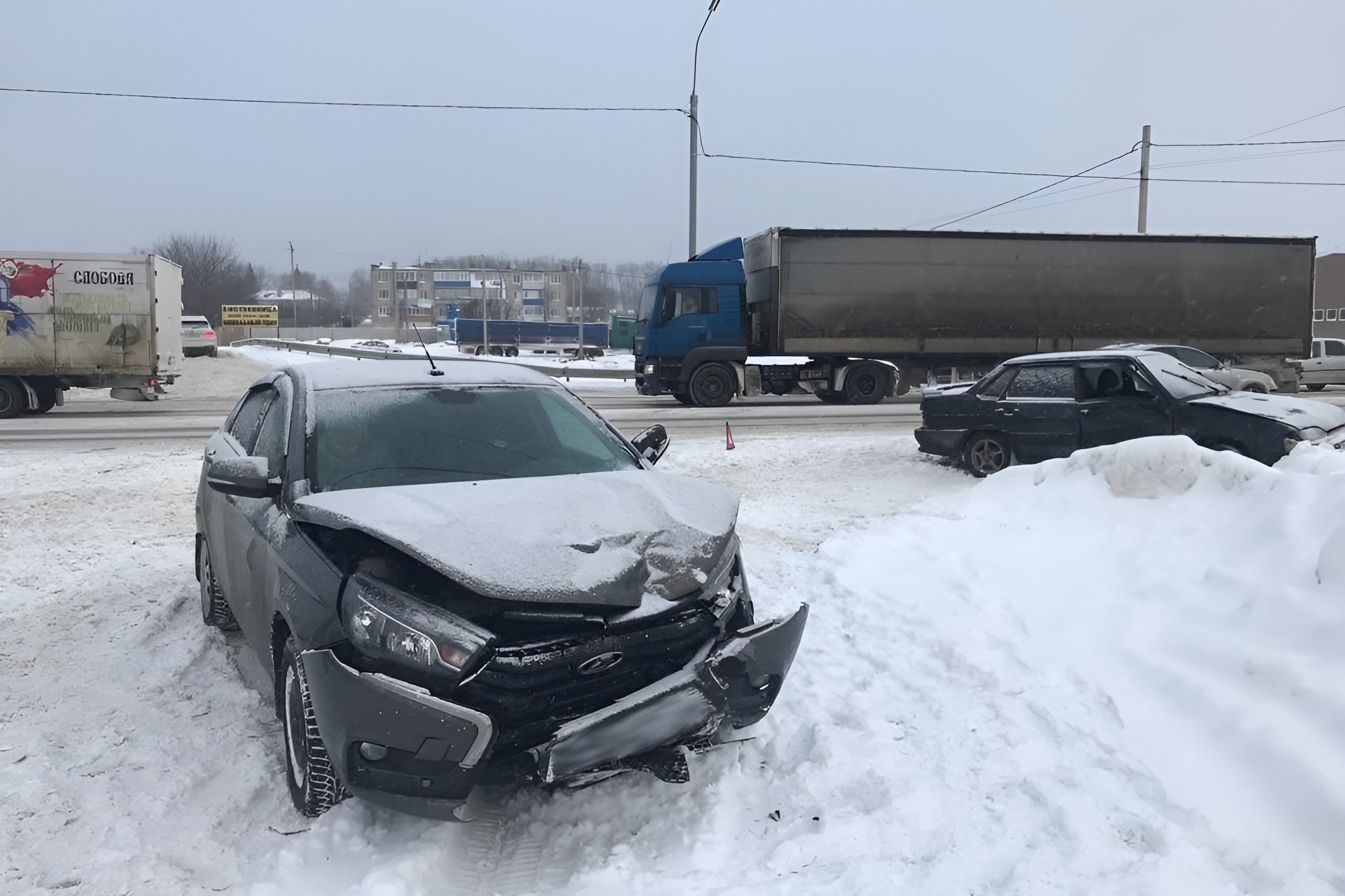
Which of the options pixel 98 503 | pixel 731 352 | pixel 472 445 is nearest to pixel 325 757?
pixel 472 445

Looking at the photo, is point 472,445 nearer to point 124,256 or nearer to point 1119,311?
point 124,256

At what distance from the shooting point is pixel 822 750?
3.54 m

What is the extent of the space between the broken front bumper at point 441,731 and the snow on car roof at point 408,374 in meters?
1.71

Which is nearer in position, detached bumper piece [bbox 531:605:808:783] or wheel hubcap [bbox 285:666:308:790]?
detached bumper piece [bbox 531:605:808:783]

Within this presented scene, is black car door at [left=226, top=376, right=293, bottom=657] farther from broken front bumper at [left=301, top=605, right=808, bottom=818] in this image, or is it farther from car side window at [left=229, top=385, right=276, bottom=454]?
broken front bumper at [left=301, top=605, right=808, bottom=818]

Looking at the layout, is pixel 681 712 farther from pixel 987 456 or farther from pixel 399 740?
pixel 987 456

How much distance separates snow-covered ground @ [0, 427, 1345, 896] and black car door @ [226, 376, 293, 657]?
0.45 m

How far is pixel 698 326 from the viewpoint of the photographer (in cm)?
1997

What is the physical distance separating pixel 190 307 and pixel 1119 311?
67.3 meters

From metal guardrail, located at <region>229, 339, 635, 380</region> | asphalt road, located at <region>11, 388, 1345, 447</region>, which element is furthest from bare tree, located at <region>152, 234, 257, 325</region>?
asphalt road, located at <region>11, 388, 1345, 447</region>

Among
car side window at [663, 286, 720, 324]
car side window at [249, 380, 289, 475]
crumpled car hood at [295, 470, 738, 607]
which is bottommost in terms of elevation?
crumpled car hood at [295, 470, 738, 607]

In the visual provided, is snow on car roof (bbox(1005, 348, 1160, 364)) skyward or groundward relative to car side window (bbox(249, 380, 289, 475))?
skyward

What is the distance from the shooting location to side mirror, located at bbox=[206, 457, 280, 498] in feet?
11.6

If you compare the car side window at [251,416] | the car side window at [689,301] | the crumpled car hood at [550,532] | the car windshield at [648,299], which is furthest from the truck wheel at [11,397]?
the crumpled car hood at [550,532]
